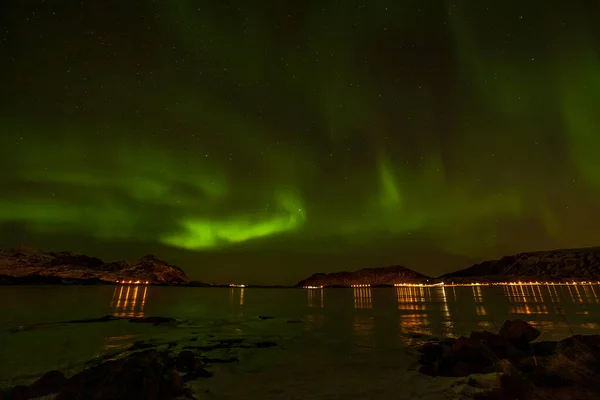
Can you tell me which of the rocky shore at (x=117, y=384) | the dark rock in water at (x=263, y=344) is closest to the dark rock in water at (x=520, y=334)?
the dark rock in water at (x=263, y=344)

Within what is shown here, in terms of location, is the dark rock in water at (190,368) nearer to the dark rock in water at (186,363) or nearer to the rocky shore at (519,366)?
the dark rock in water at (186,363)

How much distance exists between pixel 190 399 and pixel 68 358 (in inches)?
583

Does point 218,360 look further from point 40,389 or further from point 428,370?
point 428,370

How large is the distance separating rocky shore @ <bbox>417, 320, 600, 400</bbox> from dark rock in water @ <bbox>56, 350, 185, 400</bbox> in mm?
10296

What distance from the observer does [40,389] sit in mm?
12664

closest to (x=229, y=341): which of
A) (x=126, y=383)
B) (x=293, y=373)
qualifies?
(x=293, y=373)

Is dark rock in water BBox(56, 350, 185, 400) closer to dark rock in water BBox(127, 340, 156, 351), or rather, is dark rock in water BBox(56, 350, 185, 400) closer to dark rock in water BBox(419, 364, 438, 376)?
dark rock in water BBox(419, 364, 438, 376)

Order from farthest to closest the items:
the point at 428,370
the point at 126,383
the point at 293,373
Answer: the point at 293,373
the point at 428,370
the point at 126,383

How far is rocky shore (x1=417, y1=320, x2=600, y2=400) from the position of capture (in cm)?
1162

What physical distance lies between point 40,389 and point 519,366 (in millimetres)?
17560

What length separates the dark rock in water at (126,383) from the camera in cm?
1200

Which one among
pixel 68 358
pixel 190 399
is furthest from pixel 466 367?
pixel 68 358

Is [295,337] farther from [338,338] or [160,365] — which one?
[160,365]

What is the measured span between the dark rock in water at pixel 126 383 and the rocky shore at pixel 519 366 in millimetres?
10296
